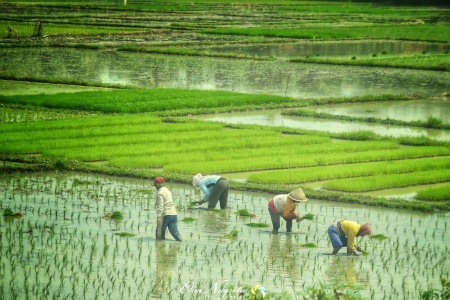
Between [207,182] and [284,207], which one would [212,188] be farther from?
[284,207]

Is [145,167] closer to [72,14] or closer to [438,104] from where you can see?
[438,104]

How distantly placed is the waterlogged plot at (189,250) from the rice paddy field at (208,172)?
20 mm

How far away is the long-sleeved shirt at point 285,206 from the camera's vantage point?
7.98 m

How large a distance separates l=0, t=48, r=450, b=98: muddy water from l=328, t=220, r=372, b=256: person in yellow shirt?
9.41 m

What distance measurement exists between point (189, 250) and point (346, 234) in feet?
4.16

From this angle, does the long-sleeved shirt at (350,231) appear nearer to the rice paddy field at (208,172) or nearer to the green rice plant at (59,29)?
the rice paddy field at (208,172)

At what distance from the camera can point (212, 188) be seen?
348 inches

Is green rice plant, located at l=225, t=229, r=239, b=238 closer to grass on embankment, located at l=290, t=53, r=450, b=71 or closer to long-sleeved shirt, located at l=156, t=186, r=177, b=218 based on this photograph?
long-sleeved shirt, located at l=156, t=186, r=177, b=218

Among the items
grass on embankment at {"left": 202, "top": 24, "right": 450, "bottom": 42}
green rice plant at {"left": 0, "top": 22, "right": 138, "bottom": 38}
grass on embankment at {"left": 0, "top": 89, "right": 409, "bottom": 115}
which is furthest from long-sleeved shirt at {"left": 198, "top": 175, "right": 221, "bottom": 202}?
grass on embankment at {"left": 202, "top": 24, "right": 450, "bottom": 42}

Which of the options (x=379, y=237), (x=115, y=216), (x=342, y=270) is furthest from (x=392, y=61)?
(x=342, y=270)

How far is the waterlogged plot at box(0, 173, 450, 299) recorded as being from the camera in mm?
6793

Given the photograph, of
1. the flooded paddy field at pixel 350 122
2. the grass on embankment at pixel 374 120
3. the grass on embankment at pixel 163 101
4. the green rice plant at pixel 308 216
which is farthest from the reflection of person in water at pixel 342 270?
the grass on embankment at pixel 163 101

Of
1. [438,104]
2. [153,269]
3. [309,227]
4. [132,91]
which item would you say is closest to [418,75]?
[438,104]

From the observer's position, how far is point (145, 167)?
10.9 metres
